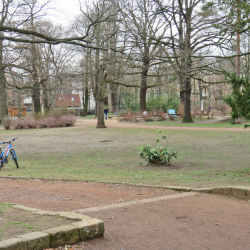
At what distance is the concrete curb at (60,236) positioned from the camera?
359 centimetres

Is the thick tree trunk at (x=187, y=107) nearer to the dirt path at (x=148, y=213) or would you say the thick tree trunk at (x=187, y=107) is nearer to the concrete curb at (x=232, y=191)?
the dirt path at (x=148, y=213)

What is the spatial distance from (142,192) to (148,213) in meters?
1.97

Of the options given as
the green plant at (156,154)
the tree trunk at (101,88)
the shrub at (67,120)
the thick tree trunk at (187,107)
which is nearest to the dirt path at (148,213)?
the green plant at (156,154)

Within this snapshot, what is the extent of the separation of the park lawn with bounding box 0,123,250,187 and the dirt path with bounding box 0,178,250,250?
1279 millimetres

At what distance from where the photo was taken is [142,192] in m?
7.57

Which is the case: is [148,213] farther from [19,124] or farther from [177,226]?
[19,124]

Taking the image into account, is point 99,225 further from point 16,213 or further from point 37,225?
point 16,213

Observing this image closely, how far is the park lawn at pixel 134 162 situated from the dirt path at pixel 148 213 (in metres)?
1.28

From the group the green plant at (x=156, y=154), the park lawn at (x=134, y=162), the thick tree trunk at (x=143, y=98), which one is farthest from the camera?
the thick tree trunk at (x=143, y=98)

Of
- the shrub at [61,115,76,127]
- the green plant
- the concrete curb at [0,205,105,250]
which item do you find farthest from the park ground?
the shrub at [61,115,76,127]

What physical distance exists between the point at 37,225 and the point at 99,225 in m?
0.78

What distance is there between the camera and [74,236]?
408 centimetres

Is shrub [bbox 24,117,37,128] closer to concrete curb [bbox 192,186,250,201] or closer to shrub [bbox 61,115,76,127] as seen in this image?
shrub [bbox 61,115,76,127]

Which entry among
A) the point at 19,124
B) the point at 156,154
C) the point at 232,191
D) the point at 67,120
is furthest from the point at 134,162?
the point at 19,124
